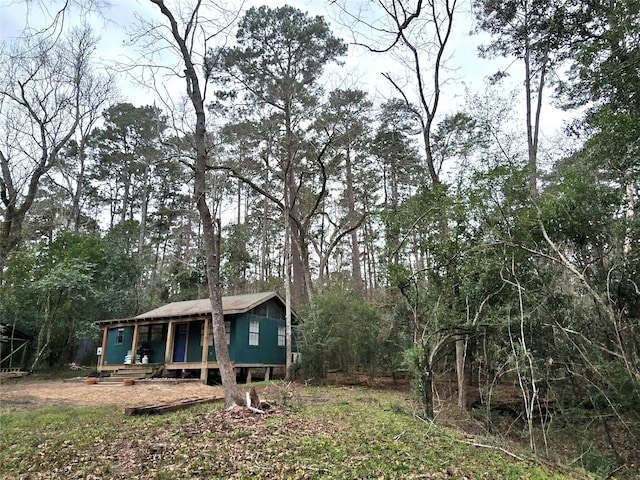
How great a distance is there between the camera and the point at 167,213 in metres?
24.3

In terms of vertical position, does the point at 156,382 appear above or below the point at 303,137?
below

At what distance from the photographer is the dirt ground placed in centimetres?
886

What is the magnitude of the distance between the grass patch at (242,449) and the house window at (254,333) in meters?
7.32

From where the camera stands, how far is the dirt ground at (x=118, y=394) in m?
8.86

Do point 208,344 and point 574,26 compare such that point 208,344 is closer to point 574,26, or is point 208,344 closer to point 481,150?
point 481,150

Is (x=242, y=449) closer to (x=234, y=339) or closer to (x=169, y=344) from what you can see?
(x=234, y=339)

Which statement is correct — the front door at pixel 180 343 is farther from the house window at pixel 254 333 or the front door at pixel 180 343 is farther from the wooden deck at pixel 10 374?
the wooden deck at pixel 10 374

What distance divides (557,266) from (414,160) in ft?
35.7

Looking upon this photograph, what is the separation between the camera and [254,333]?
1466 cm

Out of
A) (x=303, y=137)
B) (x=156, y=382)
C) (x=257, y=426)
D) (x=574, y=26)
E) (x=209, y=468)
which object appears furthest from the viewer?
(x=303, y=137)

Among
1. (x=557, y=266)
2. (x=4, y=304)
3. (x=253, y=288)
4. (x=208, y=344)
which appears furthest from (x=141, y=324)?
(x=557, y=266)

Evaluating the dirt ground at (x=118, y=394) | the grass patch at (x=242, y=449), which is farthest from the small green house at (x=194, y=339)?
the grass patch at (x=242, y=449)

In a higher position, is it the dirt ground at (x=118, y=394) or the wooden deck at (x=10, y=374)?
the wooden deck at (x=10, y=374)

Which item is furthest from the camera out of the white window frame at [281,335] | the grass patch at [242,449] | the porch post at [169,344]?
the white window frame at [281,335]
